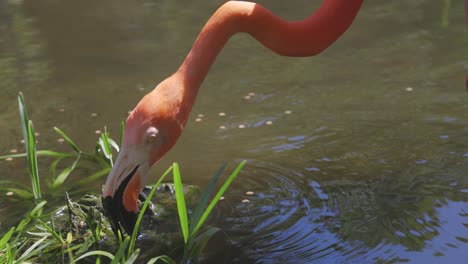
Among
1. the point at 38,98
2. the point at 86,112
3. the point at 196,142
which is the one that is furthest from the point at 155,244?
the point at 38,98

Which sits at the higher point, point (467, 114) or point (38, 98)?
point (467, 114)

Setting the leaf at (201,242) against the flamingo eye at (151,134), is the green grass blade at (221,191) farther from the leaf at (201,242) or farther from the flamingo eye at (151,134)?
the flamingo eye at (151,134)

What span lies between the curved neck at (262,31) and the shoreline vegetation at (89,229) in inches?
21.3

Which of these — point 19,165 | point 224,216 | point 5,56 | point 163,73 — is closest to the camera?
point 224,216

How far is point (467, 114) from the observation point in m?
5.09

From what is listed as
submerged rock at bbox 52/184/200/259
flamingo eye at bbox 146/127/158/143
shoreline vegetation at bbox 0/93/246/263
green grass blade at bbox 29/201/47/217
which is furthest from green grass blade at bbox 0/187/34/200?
flamingo eye at bbox 146/127/158/143

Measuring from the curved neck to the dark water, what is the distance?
0.88 meters

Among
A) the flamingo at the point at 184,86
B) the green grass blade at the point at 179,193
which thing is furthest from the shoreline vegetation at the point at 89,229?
the flamingo at the point at 184,86

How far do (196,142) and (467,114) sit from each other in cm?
179

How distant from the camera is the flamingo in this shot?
3464 mm

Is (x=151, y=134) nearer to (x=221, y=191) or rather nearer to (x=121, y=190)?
(x=121, y=190)

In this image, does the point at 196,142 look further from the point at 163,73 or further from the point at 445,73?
the point at 445,73

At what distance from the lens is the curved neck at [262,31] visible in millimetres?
3669

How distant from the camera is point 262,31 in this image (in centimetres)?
382
